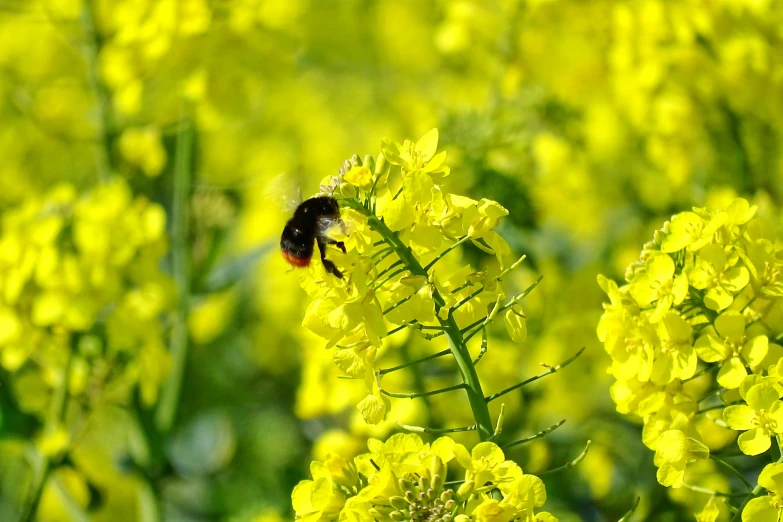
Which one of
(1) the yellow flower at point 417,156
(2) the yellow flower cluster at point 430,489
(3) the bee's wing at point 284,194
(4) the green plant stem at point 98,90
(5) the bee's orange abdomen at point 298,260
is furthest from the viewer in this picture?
(4) the green plant stem at point 98,90

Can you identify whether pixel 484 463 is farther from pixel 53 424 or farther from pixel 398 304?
pixel 53 424

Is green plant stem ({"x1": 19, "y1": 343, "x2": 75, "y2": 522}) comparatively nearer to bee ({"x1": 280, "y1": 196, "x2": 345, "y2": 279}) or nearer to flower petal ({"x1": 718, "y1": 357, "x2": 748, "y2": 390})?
bee ({"x1": 280, "y1": 196, "x2": 345, "y2": 279})

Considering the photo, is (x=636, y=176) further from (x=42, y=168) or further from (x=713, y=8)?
(x=42, y=168)

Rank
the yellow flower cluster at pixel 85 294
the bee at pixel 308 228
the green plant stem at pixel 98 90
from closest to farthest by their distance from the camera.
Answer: the bee at pixel 308 228 → the yellow flower cluster at pixel 85 294 → the green plant stem at pixel 98 90

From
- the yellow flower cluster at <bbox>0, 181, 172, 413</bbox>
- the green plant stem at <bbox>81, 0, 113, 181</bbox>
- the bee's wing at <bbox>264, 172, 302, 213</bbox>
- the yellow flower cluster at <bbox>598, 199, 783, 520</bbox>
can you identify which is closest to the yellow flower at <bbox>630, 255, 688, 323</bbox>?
the yellow flower cluster at <bbox>598, 199, 783, 520</bbox>

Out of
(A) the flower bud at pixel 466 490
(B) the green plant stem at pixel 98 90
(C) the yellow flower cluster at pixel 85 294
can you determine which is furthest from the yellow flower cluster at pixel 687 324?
(B) the green plant stem at pixel 98 90

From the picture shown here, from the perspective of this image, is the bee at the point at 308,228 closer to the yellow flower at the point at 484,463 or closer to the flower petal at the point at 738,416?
the yellow flower at the point at 484,463
